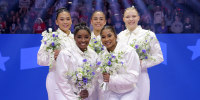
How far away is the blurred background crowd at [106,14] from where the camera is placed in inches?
302

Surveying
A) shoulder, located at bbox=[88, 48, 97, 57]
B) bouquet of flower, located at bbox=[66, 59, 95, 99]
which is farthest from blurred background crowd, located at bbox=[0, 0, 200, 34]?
bouquet of flower, located at bbox=[66, 59, 95, 99]

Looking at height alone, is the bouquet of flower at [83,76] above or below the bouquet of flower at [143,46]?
below

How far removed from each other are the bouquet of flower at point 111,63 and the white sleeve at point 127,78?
9 centimetres

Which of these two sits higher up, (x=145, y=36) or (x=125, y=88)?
(x=145, y=36)

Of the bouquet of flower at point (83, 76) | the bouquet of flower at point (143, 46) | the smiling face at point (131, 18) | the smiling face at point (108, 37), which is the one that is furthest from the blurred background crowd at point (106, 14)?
the bouquet of flower at point (83, 76)

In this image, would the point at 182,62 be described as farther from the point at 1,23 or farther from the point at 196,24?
the point at 1,23

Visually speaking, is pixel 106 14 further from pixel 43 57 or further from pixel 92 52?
pixel 92 52

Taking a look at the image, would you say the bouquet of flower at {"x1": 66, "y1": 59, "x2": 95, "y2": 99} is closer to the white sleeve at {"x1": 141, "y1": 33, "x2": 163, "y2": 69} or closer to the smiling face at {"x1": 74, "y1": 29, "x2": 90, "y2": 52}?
the smiling face at {"x1": 74, "y1": 29, "x2": 90, "y2": 52}

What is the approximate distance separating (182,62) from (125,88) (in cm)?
279

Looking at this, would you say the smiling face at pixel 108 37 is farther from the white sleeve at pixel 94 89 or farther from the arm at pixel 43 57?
the arm at pixel 43 57

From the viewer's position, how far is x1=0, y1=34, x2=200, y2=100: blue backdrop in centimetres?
589

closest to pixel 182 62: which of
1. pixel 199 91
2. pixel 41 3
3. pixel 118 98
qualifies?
pixel 199 91

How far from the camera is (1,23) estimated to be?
7543 millimetres

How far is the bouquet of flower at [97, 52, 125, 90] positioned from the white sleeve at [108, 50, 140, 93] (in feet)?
0.28
